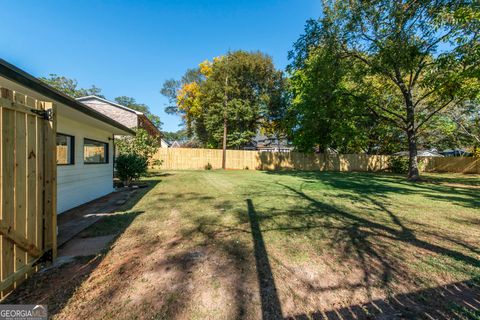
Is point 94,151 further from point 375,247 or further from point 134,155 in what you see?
point 375,247

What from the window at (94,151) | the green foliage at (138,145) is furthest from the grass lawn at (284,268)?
the green foliage at (138,145)

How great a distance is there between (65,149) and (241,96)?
1754 centimetres

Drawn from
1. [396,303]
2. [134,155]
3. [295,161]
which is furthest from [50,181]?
[295,161]

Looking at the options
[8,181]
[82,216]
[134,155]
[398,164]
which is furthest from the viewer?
[398,164]

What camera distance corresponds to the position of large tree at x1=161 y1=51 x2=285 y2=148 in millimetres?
19500

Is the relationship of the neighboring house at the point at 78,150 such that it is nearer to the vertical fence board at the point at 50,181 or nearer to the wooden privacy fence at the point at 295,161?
the vertical fence board at the point at 50,181

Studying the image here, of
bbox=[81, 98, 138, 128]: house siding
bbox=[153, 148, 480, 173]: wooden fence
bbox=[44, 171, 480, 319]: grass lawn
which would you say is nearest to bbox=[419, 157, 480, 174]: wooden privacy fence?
bbox=[153, 148, 480, 173]: wooden fence

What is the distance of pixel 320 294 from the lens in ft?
6.20

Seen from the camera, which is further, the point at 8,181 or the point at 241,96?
the point at 241,96

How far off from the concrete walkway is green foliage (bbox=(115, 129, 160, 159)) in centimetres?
448

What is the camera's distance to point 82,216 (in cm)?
432

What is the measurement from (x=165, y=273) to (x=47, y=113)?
232 cm

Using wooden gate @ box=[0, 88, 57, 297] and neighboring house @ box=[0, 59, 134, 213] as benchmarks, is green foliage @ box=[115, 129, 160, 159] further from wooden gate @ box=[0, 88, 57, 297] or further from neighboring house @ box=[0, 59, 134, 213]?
wooden gate @ box=[0, 88, 57, 297]

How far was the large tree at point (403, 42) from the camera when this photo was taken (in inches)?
263
